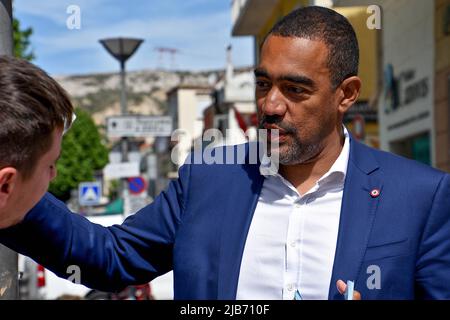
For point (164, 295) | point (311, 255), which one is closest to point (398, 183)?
point (311, 255)

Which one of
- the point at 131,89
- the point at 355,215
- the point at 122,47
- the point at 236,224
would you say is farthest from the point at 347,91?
the point at 131,89

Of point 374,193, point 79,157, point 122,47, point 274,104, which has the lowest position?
point 79,157

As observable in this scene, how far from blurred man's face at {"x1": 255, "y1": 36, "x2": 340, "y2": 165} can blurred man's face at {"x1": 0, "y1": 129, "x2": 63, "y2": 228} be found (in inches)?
34.7

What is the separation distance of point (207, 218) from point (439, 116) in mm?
10188

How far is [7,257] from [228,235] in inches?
35.3

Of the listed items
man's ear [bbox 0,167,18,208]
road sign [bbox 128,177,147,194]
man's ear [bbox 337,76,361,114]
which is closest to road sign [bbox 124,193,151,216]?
road sign [bbox 128,177,147,194]

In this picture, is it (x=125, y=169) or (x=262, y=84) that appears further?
(x=125, y=169)

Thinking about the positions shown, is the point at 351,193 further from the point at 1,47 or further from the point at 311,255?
the point at 1,47

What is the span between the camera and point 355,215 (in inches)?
98.9

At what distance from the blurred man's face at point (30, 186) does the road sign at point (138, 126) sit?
11.9 metres

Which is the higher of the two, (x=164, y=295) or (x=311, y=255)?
(x=311, y=255)

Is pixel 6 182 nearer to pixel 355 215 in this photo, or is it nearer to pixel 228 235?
pixel 228 235

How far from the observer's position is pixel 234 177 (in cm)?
266

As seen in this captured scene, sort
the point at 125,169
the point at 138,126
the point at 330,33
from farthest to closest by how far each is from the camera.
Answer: the point at 125,169
the point at 138,126
the point at 330,33
